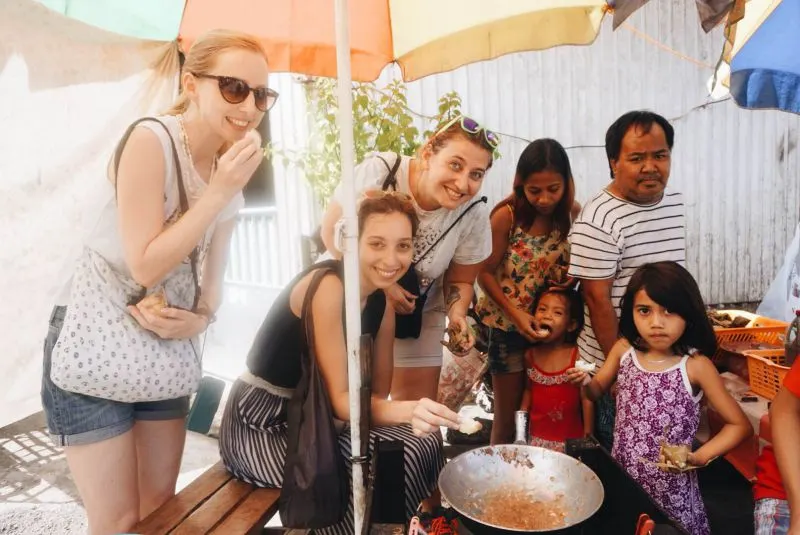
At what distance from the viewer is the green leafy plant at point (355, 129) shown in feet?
15.7

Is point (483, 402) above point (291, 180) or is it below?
below

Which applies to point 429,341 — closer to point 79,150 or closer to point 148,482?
point 148,482

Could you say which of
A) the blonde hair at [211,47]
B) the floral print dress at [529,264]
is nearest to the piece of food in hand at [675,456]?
the floral print dress at [529,264]

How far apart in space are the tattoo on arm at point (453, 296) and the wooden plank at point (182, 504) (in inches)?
53.9

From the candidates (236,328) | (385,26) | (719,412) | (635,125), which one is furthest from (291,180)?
(719,412)

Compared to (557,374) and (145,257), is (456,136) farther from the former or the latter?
(557,374)

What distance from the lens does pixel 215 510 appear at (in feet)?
7.07

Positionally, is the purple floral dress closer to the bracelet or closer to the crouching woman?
the crouching woman

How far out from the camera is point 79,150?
2715mm

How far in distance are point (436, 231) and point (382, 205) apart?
0.62 meters

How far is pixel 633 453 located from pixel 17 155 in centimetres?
298

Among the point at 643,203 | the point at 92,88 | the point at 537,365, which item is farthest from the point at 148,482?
the point at 643,203

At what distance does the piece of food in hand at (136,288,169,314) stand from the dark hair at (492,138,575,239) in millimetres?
2088

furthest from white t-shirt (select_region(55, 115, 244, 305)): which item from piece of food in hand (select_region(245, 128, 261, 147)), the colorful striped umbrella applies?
the colorful striped umbrella
